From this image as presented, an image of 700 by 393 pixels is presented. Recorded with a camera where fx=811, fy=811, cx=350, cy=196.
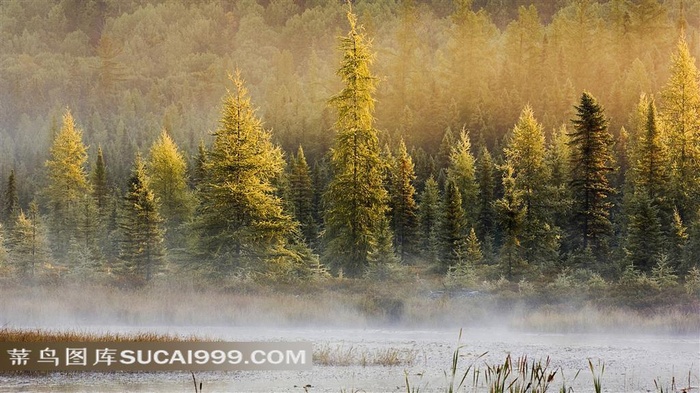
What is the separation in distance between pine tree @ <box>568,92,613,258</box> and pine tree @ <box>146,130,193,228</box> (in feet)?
88.1

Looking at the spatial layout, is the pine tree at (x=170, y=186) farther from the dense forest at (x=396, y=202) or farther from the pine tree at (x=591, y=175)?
the pine tree at (x=591, y=175)

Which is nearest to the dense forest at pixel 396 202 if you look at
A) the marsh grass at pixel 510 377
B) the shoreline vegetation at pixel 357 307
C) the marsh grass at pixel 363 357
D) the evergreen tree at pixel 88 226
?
the evergreen tree at pixel 88 226

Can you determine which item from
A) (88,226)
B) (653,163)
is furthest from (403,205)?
(88,226)

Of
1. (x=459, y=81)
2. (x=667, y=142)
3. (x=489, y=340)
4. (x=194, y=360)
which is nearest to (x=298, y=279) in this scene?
(x=489, y=340)

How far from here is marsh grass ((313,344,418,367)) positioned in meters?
17.4

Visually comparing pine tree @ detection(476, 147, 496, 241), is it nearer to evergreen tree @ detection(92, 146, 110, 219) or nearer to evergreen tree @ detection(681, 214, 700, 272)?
evergreen tree @ detection(681, 214, 700, 272)

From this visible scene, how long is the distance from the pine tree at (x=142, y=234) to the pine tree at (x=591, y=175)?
21.6 meters

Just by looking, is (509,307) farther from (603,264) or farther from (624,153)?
(624,153)

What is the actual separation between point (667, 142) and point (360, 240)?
2007 cm

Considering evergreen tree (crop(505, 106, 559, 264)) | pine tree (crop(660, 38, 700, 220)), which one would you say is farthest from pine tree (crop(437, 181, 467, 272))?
pine tree (crop(660, 38, 700, 220))

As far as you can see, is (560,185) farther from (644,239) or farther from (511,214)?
(644,239)

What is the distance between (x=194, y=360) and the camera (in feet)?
58.6

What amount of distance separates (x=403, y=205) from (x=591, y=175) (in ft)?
44.8

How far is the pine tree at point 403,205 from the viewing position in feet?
167
